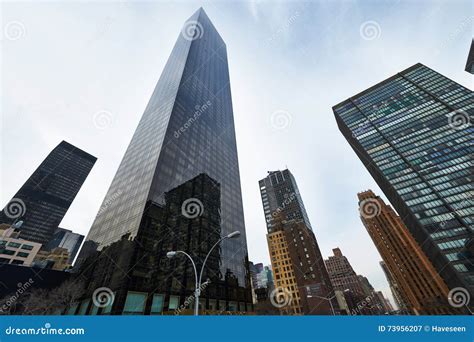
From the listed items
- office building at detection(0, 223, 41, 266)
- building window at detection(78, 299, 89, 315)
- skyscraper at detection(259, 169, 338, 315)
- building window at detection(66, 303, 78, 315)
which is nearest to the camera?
building window at detection(78, 299, 89, 315)

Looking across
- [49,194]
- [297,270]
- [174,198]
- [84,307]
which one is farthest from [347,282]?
[49,194]

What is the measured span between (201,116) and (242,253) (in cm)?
3999

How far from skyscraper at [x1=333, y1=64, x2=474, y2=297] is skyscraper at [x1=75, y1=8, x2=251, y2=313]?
2647 inches

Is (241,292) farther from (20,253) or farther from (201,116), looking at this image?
(20,253)

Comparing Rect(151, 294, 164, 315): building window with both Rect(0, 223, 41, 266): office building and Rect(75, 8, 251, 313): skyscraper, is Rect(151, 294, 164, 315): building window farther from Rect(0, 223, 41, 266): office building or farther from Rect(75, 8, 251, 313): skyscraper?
Rect(0, 223, 41, 266): office building

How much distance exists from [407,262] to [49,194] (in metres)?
251

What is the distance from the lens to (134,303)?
26938mm

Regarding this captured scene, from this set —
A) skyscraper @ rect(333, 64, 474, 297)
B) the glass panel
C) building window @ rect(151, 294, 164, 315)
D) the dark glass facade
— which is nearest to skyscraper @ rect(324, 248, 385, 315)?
the dark glass facade

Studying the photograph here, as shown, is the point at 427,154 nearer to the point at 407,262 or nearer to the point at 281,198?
the point at 281,198

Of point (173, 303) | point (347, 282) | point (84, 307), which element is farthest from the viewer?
point (347, 282)

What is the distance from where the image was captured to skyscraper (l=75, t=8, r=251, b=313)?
30825 mm

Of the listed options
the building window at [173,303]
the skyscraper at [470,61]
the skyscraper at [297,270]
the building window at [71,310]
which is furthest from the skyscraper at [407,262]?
the building window at [71,310]
